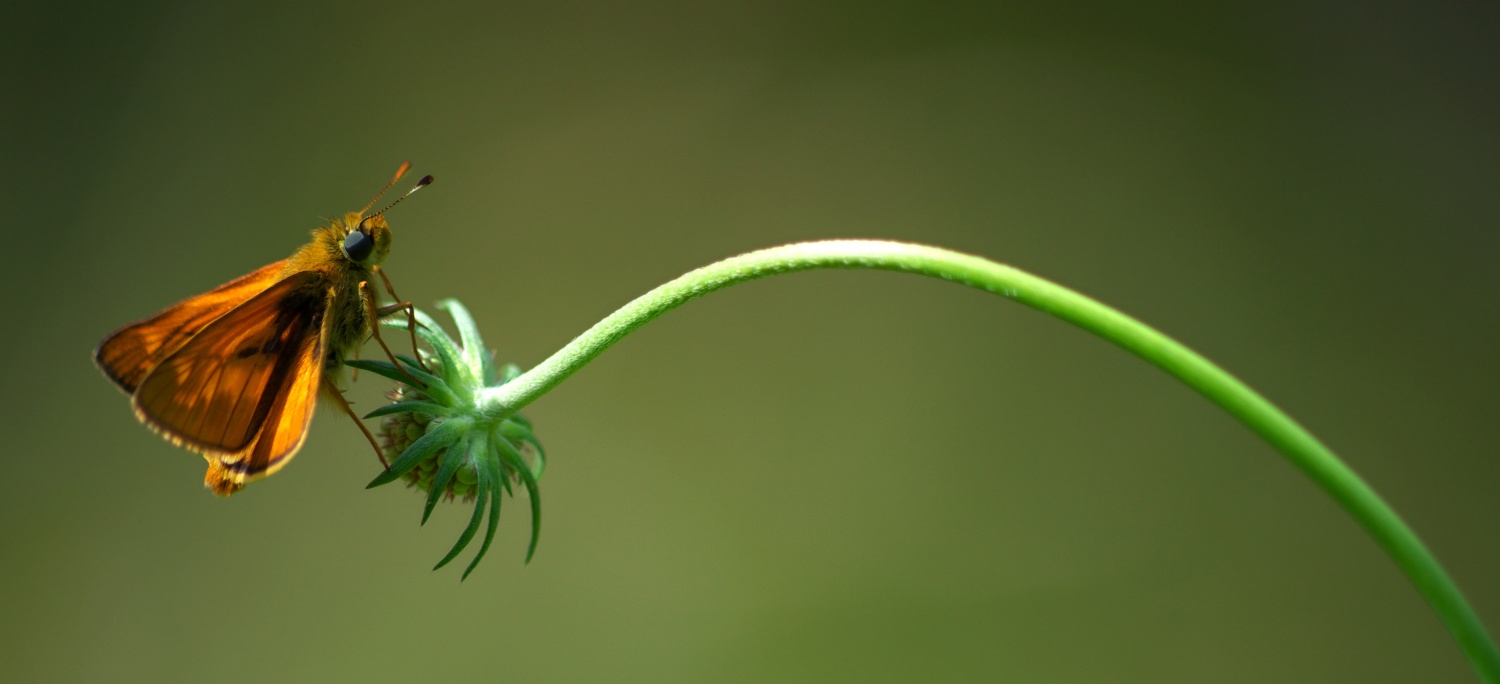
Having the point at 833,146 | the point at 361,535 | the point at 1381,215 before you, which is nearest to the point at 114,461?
the point at 361,535

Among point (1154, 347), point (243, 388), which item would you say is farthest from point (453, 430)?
point (1154, 347)

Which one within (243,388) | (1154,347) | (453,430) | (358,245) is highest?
(358,245)

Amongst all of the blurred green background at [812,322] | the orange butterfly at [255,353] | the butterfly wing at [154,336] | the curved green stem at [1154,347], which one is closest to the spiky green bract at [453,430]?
the orange butterfly at [255,353]

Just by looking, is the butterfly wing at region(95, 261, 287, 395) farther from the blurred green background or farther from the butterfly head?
the blurred green background

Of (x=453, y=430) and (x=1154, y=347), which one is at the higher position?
(x=453, y=430)

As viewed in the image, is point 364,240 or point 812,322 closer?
point 364,240

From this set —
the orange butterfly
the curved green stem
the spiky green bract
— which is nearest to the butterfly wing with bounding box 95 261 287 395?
the orange butterfly

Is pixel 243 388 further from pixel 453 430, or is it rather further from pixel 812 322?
pixel 812 322
